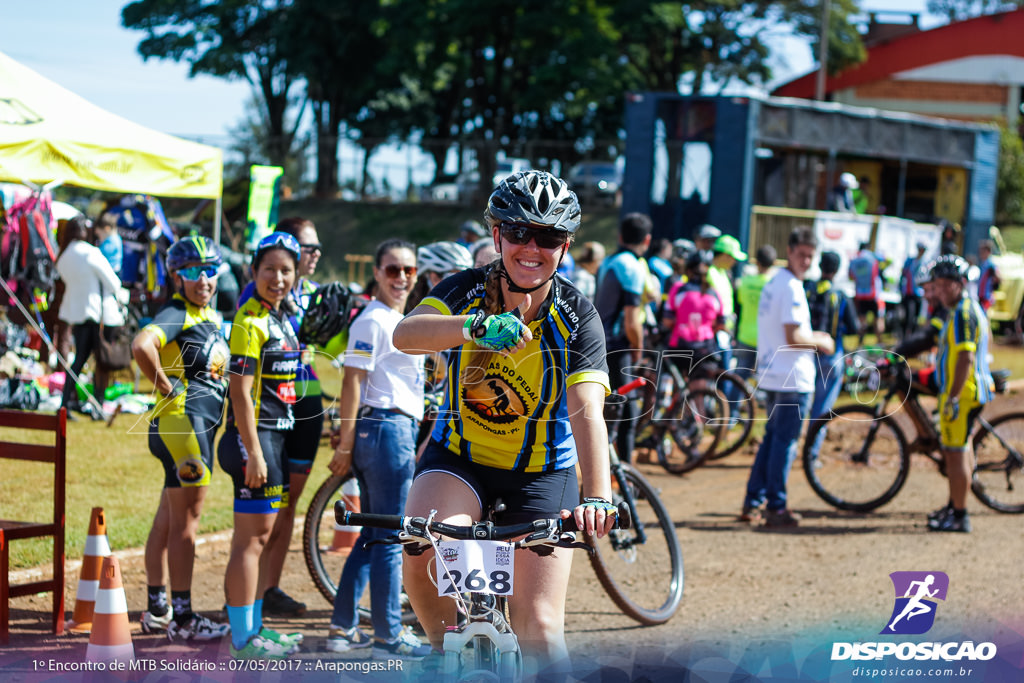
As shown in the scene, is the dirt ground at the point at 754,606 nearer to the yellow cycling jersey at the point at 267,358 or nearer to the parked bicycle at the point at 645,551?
the parked bicycle at the point at 645,551

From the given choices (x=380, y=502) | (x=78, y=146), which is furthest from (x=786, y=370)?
(x=78, y=146)

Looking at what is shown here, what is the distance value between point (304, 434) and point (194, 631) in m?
1.12

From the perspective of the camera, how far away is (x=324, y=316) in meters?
5.29

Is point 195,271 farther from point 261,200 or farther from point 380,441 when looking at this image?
point 261,200

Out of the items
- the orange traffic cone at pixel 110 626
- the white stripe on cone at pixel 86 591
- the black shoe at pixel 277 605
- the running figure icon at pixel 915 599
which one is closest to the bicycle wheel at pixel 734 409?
the running figure icon at pixel 915 599

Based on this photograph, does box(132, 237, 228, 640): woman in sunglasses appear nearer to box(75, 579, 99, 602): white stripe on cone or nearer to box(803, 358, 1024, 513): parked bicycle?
box(75, 579, 99, 602): white stripe on cone

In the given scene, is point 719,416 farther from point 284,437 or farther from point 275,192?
point 275,192

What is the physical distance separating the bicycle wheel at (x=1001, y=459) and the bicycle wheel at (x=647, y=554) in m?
3.83

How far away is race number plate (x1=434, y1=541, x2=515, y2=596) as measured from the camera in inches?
123

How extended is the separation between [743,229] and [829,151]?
343cm

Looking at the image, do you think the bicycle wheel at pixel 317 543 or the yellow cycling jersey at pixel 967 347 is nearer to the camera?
the bicycle wheel at pixel 317 543

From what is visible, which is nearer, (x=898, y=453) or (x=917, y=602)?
(x=917, y=602)

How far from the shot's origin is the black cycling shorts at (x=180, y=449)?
16.9 feet

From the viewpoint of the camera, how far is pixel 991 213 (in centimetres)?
2630
